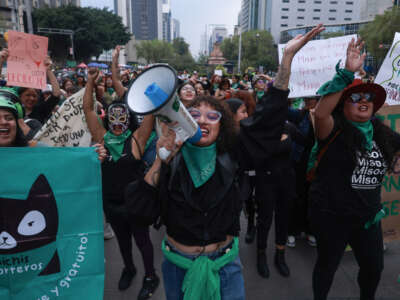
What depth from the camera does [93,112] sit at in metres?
2.69

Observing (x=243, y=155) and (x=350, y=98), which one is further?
(x=350, y=98)

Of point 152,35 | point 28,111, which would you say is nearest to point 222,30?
point 152,35

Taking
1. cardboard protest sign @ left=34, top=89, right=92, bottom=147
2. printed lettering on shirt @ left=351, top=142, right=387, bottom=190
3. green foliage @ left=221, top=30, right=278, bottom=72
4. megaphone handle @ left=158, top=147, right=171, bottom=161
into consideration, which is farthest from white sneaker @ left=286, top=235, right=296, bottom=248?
green foliage @ left=221, top=30, right=278, bottom=72

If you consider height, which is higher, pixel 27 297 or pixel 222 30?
pixel 222 30

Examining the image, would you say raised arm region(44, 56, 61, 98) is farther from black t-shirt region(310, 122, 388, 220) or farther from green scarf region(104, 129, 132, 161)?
black t-shirt region(310, 122, 388, 220)

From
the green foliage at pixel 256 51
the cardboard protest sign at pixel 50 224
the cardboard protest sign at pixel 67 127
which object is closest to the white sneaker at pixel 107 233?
the cardboard protest sign at pixel 67 127

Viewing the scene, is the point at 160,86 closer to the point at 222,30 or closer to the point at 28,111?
the point at 28,111

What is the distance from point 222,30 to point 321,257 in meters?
180

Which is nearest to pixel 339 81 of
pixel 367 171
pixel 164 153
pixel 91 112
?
pixel 367 171

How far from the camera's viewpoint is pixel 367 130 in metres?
2.04

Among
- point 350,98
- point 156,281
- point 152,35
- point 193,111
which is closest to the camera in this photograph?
point 193,111

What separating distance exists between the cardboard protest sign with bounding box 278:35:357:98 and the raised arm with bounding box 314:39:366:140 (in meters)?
1.18

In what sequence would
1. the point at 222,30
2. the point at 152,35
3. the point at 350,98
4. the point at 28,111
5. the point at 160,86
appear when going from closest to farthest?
the point at 160,86 < the point at 350,98 < the point at 28,111 < the point at 152,35 < the point at 222,30

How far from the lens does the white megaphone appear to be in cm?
123
